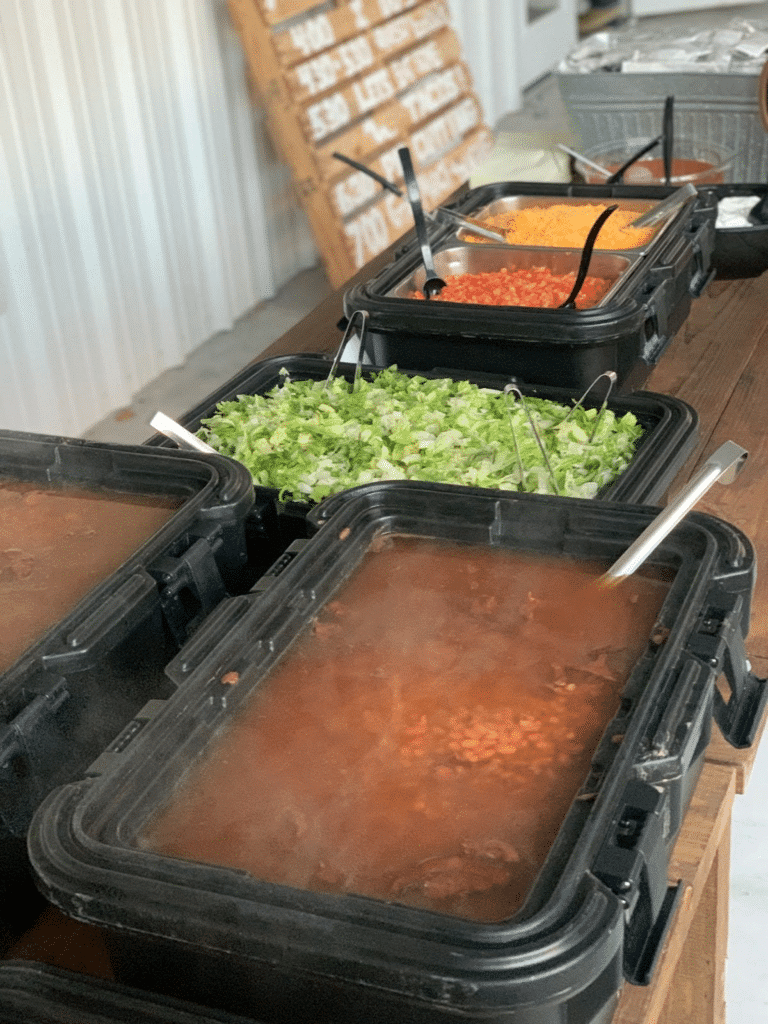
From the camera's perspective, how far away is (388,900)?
0.79m

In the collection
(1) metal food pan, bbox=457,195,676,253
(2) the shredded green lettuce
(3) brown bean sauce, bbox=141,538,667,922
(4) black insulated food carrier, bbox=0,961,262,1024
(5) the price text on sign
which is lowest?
(4) black insulated food carrier, bbox=0,961,262,1024

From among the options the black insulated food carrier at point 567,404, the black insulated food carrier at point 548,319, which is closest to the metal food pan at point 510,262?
the black insulated food carrier at point 548,319

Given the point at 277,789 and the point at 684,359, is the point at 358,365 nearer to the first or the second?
the point at 684,359

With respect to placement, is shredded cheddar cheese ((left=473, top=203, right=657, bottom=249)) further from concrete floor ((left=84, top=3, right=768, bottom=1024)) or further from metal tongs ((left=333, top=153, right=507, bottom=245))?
concrete floor ((left=84, top=3, right=768, bottom=1024))

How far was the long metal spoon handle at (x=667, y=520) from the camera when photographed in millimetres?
1104

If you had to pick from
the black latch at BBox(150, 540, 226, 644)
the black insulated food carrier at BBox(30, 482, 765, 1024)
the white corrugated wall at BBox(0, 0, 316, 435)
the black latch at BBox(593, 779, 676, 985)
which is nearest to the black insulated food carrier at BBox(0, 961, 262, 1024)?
the black insulated food carrier at BBox(30, 482, 765, 1024)

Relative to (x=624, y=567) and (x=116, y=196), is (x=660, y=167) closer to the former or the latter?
(x=116, y=196)

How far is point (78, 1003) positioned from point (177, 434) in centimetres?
80

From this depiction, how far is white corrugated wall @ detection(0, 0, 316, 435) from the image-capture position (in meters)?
3.24

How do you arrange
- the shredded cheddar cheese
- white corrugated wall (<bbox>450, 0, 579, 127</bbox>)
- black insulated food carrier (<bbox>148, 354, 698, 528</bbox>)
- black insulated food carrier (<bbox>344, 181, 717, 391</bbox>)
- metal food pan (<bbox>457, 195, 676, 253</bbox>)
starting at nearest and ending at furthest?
black insulated food carrier (<bbox>148, 354, 698, 528</bbox>) < black insulated food carrier (<bbox>344, 181, 717, 391</bbox>) < the shredded cheddar cheese < metal food pan (<bbox>457, 195, 676, 253</bbox>) < white corrugated wall (<bbox>450, 0, 579, 127</bbox>)

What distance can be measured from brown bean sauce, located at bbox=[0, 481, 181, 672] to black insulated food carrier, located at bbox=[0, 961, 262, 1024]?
33 centimetres

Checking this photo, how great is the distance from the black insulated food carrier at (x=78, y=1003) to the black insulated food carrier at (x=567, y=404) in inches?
26.9

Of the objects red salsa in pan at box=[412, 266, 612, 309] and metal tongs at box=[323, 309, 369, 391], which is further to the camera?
red salsa in pan at box=[412, 266, 612, 309]

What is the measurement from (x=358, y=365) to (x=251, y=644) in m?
0.86
